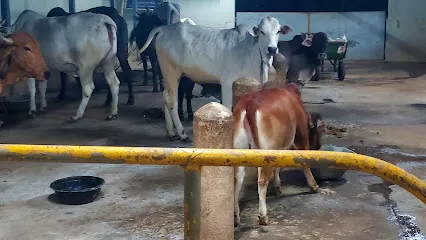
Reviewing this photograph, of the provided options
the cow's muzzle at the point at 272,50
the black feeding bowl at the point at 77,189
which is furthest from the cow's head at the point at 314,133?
the black feeding bowl at the point at 77,189

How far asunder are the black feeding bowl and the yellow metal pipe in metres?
3.06

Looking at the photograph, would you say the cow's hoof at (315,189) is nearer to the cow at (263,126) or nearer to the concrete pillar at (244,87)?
the cow at (263,126)

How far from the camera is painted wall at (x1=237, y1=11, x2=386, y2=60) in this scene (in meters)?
19.6

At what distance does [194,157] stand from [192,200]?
21cm

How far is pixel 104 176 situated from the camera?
627 centimetres

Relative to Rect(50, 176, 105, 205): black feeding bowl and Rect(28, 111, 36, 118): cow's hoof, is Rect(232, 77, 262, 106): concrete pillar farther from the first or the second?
Rect(28, 111, 36, 118): cow's hoof

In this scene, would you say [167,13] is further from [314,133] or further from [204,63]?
[314,133]

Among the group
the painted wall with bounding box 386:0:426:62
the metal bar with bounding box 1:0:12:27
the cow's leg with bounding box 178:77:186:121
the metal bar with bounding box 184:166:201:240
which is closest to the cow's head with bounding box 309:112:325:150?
the metal bar with bounding box 184:166:201:240

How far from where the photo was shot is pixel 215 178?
4301mm

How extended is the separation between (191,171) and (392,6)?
18.6m

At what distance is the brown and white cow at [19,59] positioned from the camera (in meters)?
8.39

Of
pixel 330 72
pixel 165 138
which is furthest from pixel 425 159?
pixel 330 72

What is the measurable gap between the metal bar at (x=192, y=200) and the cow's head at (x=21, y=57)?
259 inches

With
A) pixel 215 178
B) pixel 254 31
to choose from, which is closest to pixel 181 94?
pixel 254 31
